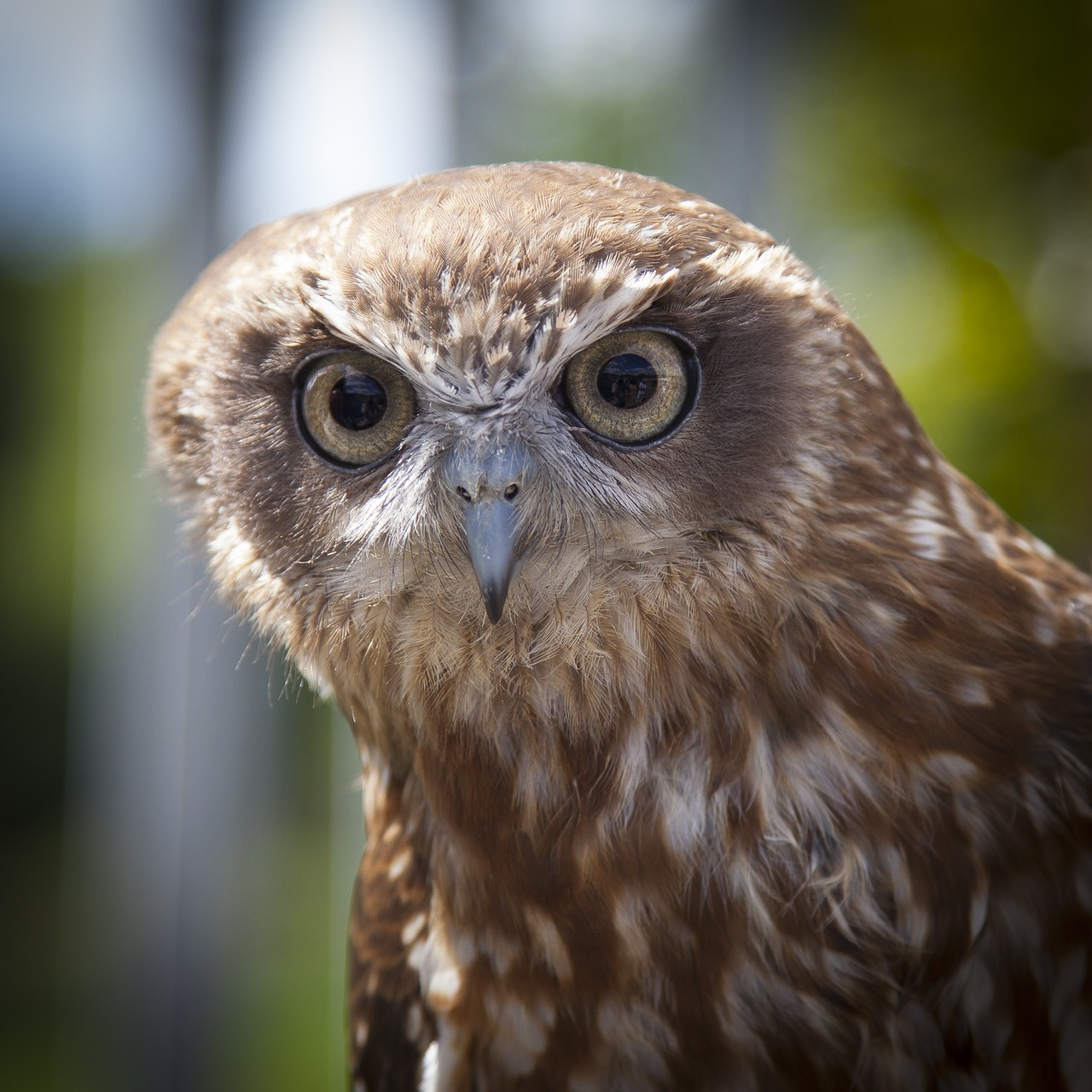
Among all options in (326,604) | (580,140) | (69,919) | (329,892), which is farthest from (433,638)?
(69,919)

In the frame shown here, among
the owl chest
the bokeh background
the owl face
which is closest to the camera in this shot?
the owl face

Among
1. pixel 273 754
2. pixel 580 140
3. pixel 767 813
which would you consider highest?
pixel 580 140

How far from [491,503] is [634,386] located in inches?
6.7

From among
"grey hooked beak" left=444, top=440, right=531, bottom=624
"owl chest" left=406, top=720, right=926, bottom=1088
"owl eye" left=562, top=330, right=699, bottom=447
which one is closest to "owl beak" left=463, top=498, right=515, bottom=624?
"grey hooked beak" left=444, top=440, right=531, bottom=624

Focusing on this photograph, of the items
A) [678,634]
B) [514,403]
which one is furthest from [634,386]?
[678,634]

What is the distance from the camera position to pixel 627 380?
0.93 metres

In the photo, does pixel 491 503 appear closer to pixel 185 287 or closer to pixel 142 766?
pixel 185 287

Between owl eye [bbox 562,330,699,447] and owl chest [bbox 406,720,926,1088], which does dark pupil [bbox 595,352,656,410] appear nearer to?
owl eye [bbox 562,330,699,447]

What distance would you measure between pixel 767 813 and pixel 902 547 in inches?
11.7

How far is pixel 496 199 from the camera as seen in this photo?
0.89m

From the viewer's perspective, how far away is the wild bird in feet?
3.06

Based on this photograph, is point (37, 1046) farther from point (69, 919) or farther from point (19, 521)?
point (19, 521)

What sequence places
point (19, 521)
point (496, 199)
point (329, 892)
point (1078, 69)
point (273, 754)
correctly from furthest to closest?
1. point (329, 892)
2. point (273, 754)
3. point (19, 521)
4. point (1078, 69)
5. point (496, 199)

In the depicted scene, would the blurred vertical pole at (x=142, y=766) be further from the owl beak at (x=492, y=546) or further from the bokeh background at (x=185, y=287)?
the owl beak at (x=492, y=546)
